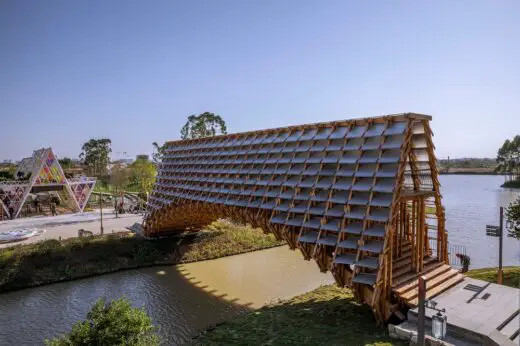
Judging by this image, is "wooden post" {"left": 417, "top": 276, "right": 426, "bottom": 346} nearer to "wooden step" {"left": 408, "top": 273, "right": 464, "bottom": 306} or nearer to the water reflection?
"wooden step" {"left": 408, "top": 273, "right": 464, "bottom": 306}

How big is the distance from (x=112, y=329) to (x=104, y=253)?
17.2 meters

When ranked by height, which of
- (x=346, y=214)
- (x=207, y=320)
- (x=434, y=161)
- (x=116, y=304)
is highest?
(x=434, y=161)

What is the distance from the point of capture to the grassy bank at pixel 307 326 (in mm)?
11263

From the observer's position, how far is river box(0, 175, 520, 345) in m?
15.4

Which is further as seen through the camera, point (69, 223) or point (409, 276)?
point (69, 223)

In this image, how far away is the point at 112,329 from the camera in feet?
27.5

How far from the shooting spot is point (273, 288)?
63.2ft

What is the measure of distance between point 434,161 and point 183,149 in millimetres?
17740

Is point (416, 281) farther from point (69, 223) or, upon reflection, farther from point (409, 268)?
point (69, 223)

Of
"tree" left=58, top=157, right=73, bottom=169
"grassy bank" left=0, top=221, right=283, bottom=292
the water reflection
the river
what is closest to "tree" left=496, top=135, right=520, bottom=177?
the water reflection

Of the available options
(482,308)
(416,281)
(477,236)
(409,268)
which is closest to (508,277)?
(409,268)

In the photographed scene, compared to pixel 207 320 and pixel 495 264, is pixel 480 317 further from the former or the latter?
pixel 495 264

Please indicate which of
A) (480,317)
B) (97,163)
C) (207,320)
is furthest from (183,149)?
(97,163)

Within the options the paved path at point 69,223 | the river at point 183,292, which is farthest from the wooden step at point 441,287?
the paved path at point 69,223
